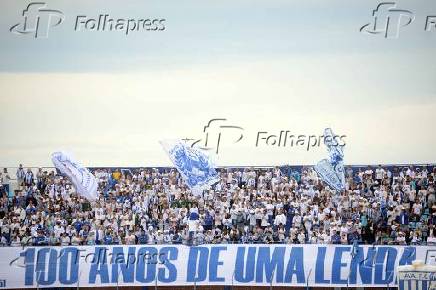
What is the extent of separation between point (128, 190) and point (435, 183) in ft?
24.8

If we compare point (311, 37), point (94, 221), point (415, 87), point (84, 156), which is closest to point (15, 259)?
point (94, 221)

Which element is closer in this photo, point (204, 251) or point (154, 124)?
point (204, 251)

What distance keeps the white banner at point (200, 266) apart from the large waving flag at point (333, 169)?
233 centimetres

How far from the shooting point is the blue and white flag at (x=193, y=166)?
21.1m

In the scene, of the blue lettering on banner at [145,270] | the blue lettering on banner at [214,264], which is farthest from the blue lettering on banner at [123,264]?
the blue lettering on banner at [214,264]

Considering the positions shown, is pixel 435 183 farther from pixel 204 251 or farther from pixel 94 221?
pixel 94 221

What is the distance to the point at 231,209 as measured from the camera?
20.6m

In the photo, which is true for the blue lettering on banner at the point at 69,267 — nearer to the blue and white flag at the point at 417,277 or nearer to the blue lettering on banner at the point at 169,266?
the blue lettering on banner at the point at 169,266

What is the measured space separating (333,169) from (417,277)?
4.70 m

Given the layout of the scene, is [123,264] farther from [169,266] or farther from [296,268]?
[296,268]

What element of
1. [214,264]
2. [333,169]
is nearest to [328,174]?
[333,169]

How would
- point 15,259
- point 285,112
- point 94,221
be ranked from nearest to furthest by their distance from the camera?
point 15,259
point 94,221
point 285,112

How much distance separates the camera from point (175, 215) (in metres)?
20.8

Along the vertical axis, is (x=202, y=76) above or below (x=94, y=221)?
above
